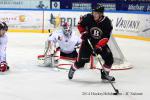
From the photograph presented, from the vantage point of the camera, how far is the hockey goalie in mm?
8297

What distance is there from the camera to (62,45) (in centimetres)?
853

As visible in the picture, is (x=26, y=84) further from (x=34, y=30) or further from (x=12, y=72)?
(x=34, y=30)

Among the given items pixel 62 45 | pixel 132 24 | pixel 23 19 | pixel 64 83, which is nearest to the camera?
pixel 64 83

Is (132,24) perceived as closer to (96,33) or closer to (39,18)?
(39,18)

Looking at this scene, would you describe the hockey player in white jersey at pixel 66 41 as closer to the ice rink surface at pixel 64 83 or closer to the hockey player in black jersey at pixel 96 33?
the ice rink surface at pixel 64 83

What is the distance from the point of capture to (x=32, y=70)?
8.04 metres

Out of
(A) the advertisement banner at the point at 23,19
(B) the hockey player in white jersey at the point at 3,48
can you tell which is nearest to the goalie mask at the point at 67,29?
(B) the hockey player in white jersey at the point at 3,48

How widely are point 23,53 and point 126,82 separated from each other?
3936 millimetres

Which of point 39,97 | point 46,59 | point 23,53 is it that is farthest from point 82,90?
point 23,53

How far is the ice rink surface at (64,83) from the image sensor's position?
19.4 ft

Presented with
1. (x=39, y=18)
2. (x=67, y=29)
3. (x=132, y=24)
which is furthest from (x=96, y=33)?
(x=39, y=18)

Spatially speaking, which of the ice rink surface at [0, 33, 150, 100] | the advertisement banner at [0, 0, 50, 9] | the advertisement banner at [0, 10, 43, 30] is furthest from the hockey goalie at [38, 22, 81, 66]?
the advertisement banner at [0, 0, 50, 9]

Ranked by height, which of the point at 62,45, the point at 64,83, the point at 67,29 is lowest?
the point at 64,83

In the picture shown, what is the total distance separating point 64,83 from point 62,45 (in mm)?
1804
